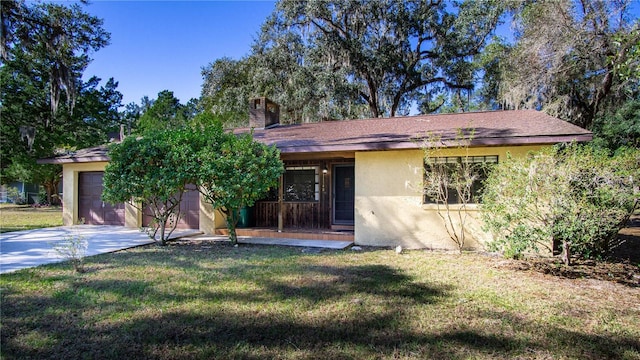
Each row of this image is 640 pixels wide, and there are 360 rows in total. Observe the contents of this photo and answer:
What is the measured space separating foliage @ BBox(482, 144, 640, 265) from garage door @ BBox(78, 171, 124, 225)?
11.5 m

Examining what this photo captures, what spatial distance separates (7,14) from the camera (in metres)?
9.70

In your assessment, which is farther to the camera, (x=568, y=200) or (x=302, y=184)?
(x=302, y=184)

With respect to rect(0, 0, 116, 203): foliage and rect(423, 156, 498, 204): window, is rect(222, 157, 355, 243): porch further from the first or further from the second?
rect(0, 0, 116, 203): foliage

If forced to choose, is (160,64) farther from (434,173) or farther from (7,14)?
(434,173)

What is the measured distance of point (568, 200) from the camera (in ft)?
17.9

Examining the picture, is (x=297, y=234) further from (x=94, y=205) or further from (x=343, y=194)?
(x=94, y=205)

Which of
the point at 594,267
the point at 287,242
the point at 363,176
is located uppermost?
the point at 363,176

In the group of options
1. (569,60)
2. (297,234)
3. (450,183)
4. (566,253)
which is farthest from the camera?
(569,60)

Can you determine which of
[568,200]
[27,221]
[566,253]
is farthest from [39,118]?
[566,253]

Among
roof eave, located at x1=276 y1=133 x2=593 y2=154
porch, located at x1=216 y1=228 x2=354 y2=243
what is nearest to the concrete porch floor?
porch, located at x1=216 y1=228 x2=354 y2=243

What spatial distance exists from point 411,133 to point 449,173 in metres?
1.46

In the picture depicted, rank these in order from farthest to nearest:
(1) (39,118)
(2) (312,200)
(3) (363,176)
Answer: (1) (39,118) < (2) (312,200) < (3) (363,176)

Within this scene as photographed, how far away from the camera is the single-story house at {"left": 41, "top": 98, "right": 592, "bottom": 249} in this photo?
7648mm

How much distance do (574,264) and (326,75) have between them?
1306 cm
